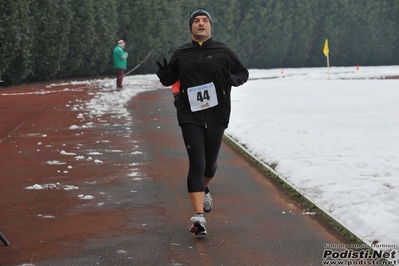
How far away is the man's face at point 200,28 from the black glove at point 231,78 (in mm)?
373

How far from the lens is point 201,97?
7.39 meters

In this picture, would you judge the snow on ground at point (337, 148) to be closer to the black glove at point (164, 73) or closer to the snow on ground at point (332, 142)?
the snow on ground at point (332, 142)

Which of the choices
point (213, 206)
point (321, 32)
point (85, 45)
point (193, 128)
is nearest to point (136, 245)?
point (193, 128)

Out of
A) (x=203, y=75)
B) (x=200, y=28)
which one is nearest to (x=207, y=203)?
(x=203, y=75)

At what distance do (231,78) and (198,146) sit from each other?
70 cm

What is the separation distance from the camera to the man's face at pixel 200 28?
737cm

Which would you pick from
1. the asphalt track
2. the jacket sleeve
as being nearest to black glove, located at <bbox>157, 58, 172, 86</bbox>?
the jacket sleeve

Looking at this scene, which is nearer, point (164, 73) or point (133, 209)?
point (164, 73)

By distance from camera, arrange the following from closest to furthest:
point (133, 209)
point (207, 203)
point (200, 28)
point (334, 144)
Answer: point (200, 28)
point (207, 203)
point (133, 209)
point (334, 144)

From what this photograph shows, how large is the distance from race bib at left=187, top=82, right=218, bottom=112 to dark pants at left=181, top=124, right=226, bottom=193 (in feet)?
0.63

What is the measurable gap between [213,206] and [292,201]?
2.93 ft

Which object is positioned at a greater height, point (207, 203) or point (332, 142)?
point (207, 203)

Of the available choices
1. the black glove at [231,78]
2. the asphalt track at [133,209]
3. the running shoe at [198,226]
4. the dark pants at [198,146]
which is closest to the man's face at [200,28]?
the black glove at [231,78]

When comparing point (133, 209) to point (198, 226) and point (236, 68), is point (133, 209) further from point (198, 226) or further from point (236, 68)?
point (236, 68)
